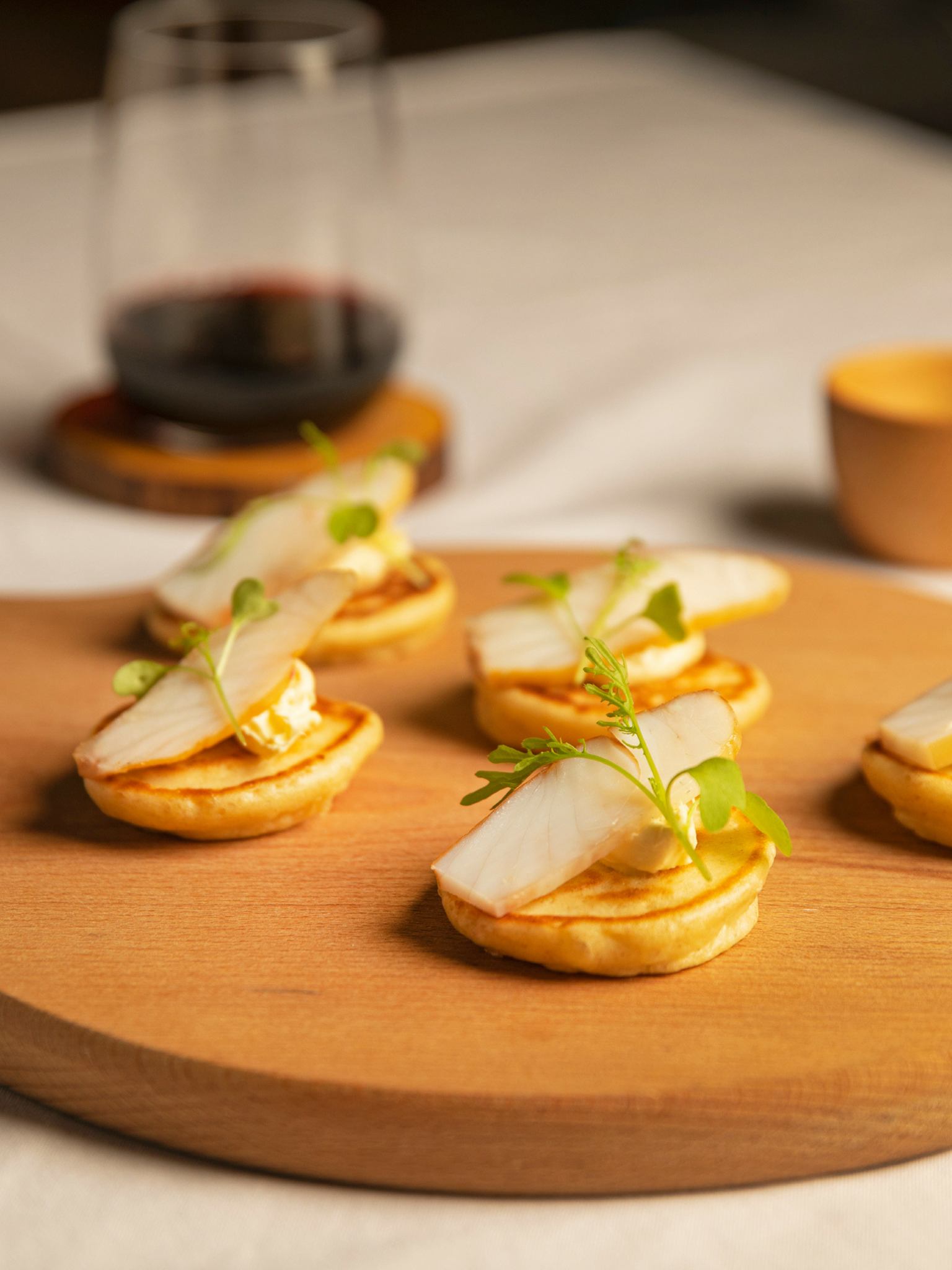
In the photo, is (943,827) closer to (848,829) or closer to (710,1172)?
(848,829)

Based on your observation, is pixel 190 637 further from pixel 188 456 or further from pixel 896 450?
pixel 896 450

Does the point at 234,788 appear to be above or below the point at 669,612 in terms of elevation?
below

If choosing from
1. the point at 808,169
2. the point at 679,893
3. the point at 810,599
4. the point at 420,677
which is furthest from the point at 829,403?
the point at 808,169

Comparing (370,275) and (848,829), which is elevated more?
(370,275)

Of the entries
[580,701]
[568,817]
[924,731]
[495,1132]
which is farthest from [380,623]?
[495,1132]

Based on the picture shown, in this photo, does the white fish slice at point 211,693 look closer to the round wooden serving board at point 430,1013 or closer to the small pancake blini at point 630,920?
the round wooden serving board at point 430,1013

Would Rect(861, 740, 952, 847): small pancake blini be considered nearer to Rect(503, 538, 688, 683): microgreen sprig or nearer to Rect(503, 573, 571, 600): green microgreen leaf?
Rect(503, 538, 688, 683): microgreen sprig

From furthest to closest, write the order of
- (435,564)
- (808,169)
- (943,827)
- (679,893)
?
(808,169) → (435,564) → (943,827) → (679,893)
